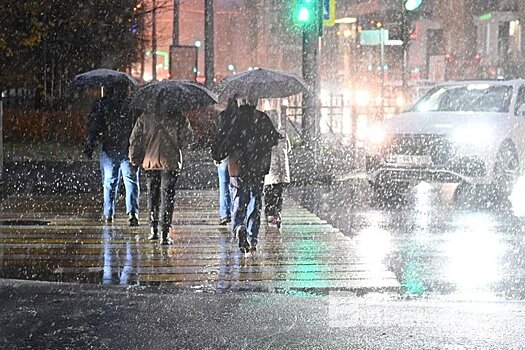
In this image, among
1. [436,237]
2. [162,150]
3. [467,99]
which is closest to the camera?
[162,150]

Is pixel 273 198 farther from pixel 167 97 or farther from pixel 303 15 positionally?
pixel 303 15

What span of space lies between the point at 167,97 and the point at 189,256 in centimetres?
176

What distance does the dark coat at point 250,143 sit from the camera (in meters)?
10.5

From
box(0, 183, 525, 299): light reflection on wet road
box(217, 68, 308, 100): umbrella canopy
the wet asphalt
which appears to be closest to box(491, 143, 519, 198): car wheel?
box(0, 183, 525, 299): light reflection on wet road

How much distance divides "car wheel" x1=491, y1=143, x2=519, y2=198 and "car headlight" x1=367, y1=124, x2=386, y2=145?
1806mm

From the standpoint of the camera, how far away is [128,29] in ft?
120

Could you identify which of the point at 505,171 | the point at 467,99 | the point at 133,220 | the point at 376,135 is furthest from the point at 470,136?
the point at 133,220

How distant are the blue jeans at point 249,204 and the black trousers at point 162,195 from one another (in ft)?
2.26


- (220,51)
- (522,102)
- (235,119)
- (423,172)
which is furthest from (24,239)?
(220,51)

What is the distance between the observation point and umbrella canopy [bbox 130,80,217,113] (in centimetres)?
1105

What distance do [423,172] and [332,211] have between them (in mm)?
2005

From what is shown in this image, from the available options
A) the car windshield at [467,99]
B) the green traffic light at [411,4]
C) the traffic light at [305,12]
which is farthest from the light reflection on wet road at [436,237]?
the green traffic light at [411,4]

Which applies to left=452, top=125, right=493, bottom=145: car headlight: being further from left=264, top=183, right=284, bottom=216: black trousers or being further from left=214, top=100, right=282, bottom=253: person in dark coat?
left=214, top=100, right=282, bottom=253: person in dark coat

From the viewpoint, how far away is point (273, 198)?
1237 centimetres
